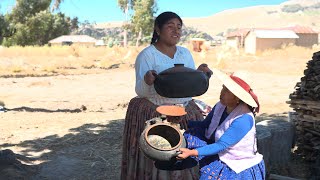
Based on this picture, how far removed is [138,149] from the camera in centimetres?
328

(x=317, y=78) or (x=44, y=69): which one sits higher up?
(x=317, y=78)

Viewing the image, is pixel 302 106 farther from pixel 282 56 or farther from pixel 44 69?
pixel 282 56

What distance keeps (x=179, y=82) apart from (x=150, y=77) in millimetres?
205

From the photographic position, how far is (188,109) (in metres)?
3.26

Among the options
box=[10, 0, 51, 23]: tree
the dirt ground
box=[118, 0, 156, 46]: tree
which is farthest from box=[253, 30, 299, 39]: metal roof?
the dirt ground

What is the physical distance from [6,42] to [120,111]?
35959 millimetres

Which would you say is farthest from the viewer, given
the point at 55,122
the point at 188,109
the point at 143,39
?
the point at 143,39

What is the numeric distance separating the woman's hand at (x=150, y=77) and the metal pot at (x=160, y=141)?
0.43 m

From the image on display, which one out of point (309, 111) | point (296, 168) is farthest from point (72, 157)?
point (309, 111)

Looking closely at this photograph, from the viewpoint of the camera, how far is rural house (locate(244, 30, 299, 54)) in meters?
42.7

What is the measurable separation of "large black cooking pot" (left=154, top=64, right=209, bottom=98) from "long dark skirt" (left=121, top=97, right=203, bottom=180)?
0.87 feet

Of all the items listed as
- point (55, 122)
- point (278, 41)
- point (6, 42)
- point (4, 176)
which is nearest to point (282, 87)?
point (55, 122)

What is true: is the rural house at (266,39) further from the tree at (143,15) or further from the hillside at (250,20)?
the hillside at (250,20)

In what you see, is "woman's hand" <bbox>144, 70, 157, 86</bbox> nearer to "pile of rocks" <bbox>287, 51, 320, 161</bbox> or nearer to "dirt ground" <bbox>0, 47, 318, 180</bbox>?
"dirt ground" <bbox>0, 47, 318, 180</bbox>
